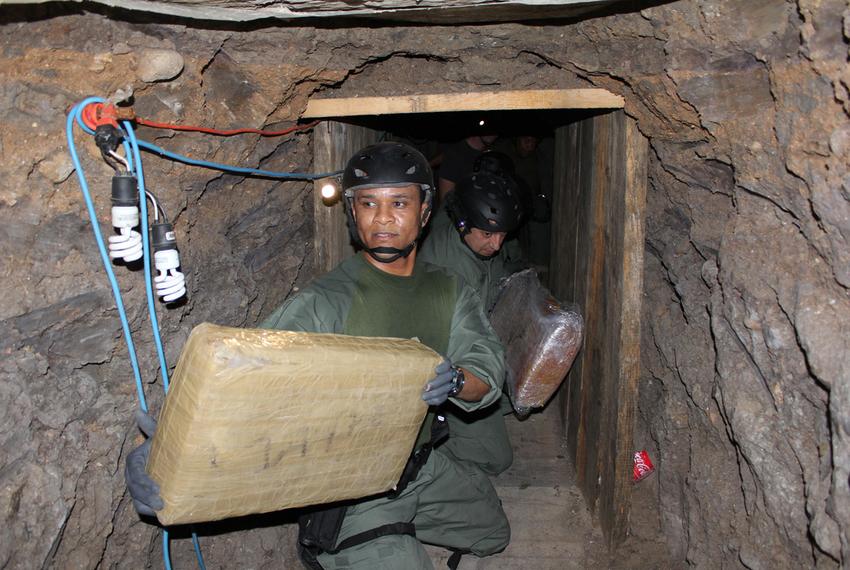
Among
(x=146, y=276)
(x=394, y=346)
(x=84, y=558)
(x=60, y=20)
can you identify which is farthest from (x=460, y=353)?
(x=60, y=20)

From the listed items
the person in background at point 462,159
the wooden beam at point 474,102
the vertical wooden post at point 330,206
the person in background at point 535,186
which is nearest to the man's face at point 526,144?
the person in background at point 535,186

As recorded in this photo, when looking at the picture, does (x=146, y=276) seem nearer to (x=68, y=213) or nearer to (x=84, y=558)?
(x=68, y=213)

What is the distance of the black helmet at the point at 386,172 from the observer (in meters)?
3.02

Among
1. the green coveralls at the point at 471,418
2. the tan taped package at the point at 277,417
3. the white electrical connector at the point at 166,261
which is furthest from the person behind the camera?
the green coveralls at the point at 471,418

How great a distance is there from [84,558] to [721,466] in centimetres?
271

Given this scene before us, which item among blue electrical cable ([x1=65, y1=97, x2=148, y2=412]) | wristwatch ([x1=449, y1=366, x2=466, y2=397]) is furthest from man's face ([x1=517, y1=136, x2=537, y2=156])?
blue electrical cable ([x1=65, y1=97, x2=148, y2=412])

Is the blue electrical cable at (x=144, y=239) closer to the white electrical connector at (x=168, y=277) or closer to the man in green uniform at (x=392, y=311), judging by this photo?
the white electrical connector at (x=168, y=277)

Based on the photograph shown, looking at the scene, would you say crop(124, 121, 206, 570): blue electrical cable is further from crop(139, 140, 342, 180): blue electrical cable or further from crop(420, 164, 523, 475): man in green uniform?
crop(420, 164, 523, 475): man in green uniform

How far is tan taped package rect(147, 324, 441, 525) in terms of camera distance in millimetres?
1935

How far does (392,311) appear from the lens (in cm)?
305

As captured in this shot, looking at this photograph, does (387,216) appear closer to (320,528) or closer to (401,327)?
(401,327)

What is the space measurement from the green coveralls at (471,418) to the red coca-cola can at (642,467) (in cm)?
106

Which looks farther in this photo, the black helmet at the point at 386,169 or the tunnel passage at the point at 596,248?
the tunnel passage at the point at 596,248

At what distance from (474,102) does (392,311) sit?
3.89ft
